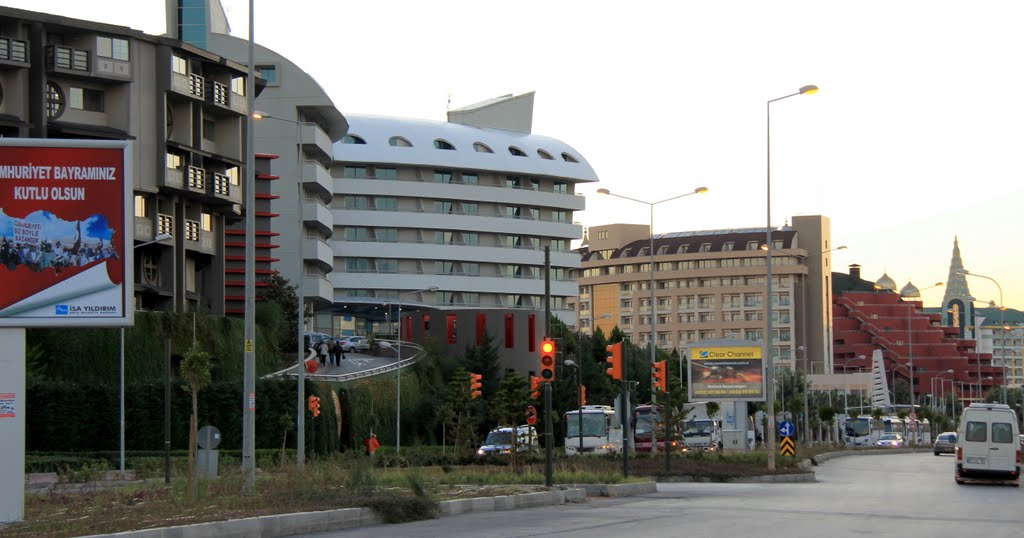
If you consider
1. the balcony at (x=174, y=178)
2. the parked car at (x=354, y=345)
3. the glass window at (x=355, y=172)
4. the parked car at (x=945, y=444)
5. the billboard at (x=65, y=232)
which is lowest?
the parked car at (x=945, y=444)

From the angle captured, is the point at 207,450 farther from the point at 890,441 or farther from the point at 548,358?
the point at 890,441

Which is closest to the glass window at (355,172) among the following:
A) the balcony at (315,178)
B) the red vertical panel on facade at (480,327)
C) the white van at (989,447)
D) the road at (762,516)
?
the balcony at (315,178)

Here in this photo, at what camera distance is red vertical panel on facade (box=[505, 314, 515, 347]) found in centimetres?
9600

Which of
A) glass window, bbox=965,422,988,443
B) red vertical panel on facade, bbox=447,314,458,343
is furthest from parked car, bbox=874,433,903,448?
glass window, bbox=965,422,988,443

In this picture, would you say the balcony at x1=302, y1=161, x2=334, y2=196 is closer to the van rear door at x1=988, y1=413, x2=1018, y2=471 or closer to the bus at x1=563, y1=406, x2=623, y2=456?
the bus at x1=563, y1=406, x2=623, y2=456

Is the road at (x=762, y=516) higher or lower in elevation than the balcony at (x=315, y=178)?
lower

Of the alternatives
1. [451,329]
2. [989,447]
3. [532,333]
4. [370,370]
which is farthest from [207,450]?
[532,333]

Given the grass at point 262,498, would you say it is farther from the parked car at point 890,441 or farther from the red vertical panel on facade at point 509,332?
the parked car at point 890,441

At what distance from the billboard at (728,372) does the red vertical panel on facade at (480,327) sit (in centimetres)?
3088

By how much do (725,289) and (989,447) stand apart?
472ft

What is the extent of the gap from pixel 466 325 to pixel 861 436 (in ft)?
116

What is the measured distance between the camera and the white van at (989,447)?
3859 cm

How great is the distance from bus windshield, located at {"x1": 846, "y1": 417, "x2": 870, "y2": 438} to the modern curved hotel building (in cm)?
2783

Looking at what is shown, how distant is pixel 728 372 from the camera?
6128 cm
